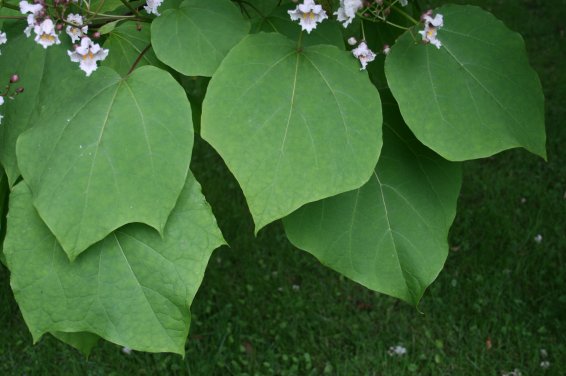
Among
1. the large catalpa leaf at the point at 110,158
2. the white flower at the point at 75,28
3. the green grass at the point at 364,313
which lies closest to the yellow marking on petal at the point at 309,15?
the large catalpa leaf at the point at 110,158

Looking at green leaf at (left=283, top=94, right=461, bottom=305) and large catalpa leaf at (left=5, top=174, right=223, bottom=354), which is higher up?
green leaf at (left=283, top=94, right=461, bottom=305)

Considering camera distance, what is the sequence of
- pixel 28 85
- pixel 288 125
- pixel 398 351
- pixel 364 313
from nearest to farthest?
1. pixel 288 125
2. pixel 28 85
3. pixel 398 351
4. pixel 364 313

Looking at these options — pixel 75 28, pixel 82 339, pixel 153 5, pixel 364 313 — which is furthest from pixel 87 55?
pixel 364 313

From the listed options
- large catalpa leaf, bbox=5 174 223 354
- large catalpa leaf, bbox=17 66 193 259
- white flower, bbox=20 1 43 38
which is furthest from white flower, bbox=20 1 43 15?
large catalpa leaf, bbox=5 174 223 354

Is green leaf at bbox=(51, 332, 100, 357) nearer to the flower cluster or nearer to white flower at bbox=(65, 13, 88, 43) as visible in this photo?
white flower at bbox=(65, 13, 88, 43)

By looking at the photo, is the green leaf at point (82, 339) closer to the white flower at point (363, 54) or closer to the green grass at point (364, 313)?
the white flower at point (363, 54)

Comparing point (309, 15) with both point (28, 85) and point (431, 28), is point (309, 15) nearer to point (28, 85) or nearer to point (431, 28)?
point (431, 28)

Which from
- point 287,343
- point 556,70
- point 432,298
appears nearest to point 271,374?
point 287,343
